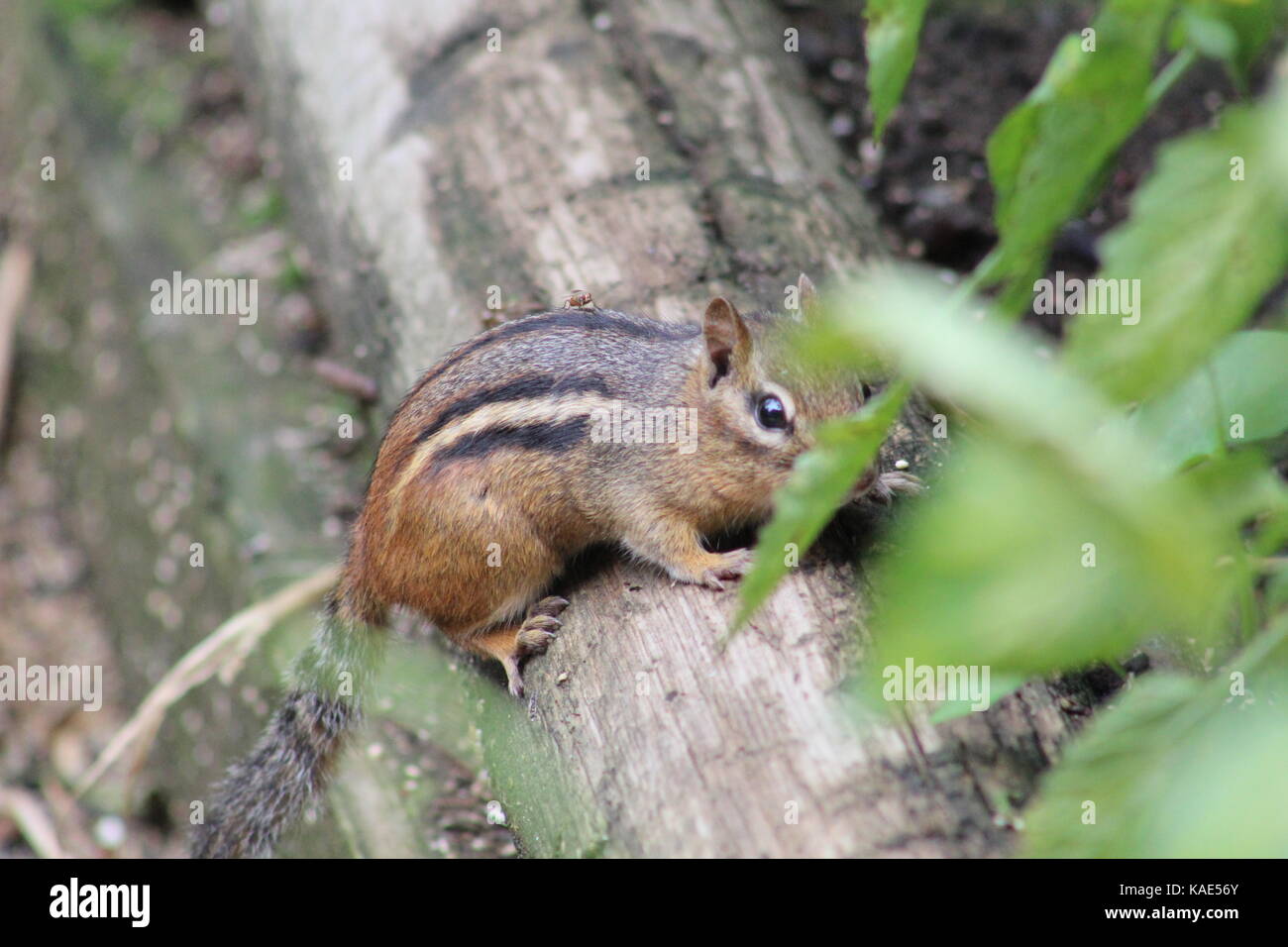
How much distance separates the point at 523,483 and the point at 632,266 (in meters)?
0.84

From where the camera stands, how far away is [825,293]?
345cm

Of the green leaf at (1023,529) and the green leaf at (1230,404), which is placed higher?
the green leaf at (1023,529)

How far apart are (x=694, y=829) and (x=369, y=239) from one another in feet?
8.80

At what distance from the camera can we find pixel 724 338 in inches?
123

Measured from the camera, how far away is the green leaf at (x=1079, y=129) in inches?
53.5

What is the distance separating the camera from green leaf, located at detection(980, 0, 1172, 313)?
1.36 metres

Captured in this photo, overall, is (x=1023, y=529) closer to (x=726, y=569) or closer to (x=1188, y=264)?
(x=1188, y=264)

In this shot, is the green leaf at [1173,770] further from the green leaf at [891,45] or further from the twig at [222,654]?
the twig at [222,654]

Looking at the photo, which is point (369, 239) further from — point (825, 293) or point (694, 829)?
point (694, 829)
